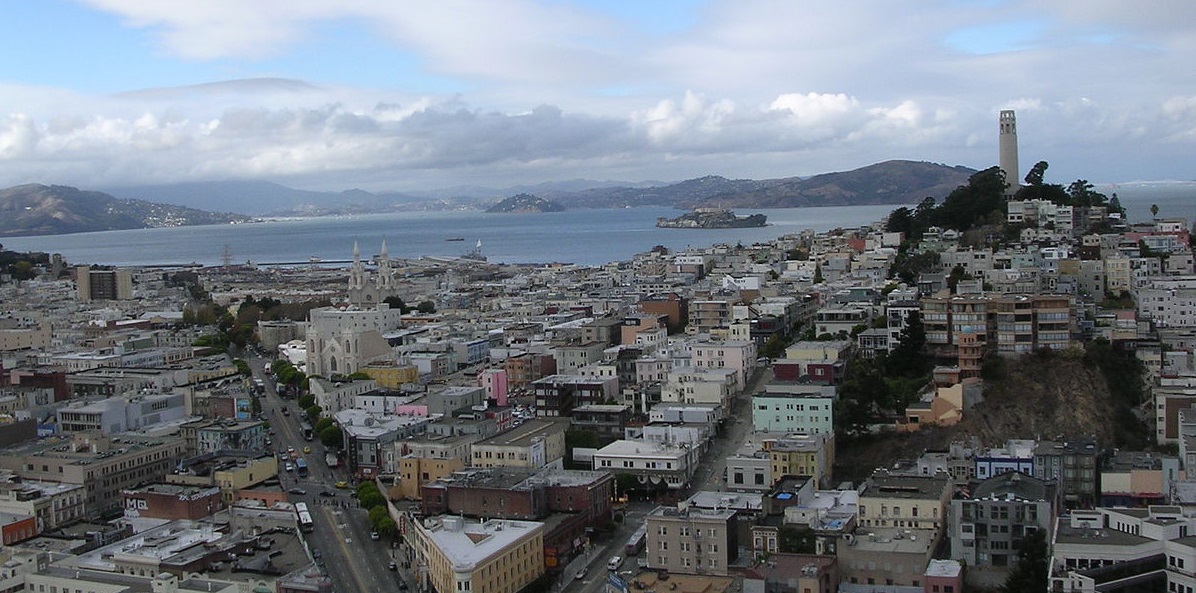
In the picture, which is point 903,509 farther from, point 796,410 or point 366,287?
point 366,287

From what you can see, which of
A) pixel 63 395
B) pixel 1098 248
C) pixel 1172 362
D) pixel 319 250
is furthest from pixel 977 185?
pixel 319 250

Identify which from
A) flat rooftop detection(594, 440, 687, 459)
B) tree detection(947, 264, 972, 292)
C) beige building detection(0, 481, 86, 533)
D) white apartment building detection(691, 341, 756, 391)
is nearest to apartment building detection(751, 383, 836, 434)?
flat rooftop detection(594, 440, 687, 459)

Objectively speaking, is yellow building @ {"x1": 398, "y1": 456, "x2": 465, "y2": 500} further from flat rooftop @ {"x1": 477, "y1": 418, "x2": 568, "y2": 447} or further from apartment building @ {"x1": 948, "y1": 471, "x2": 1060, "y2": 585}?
apartment building @ {"x1": 948, "y1": 471, "x2": 1060, "y2": 585}

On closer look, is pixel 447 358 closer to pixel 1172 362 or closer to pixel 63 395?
pixel 63 395

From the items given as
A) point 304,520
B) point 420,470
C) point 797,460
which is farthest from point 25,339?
point 797,460

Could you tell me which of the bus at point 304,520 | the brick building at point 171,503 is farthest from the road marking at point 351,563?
the brick building at point 171,503

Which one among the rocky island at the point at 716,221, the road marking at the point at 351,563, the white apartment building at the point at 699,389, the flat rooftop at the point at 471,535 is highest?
the rocky island at the point at 716,221

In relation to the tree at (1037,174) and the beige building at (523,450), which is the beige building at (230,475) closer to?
the beige building at (523,450)
